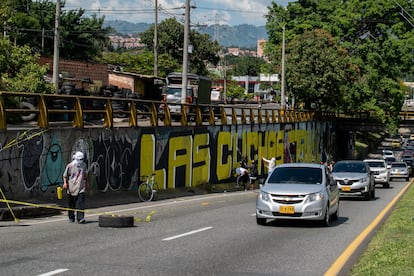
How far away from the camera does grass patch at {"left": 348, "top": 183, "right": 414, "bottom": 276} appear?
10.1m

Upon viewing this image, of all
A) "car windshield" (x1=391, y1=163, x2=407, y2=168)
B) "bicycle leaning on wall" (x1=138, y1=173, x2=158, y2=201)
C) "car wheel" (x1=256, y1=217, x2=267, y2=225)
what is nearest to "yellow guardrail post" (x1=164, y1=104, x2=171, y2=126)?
"bicycle leaning on wall" (x1=138, y1=173, x2=158, y2=201)

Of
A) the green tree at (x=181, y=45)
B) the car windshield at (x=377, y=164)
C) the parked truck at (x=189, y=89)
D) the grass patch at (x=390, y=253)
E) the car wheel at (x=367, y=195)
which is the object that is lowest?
the car wheel at (x=367, y=195)

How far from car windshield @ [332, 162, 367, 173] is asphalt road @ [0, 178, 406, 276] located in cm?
991

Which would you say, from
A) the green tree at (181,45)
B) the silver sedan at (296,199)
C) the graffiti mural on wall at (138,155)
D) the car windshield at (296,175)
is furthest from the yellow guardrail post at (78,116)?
the green tree at (181,45)

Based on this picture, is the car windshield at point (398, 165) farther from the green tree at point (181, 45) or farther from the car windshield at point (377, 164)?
the green tree at point (181, 45)

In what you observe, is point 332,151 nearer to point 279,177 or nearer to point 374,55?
point 374,55

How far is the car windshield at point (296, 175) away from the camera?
18188mm

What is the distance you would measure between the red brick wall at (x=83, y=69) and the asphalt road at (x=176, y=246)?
39100mm

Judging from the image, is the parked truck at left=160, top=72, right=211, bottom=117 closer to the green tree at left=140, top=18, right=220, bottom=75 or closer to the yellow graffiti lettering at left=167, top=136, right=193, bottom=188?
the yellow graffiti lettering at left=167, top=136, right=193, bottom=188

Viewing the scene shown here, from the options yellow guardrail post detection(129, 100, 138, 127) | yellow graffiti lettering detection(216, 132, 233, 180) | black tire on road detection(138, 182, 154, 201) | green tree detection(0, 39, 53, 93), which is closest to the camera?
black tire on road detection(138, 182, 154, 201)

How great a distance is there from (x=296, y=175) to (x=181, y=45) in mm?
91294

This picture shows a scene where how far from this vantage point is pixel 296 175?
18.5 metres

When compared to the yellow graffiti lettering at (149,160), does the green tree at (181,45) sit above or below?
above

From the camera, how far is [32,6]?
83750 mm
